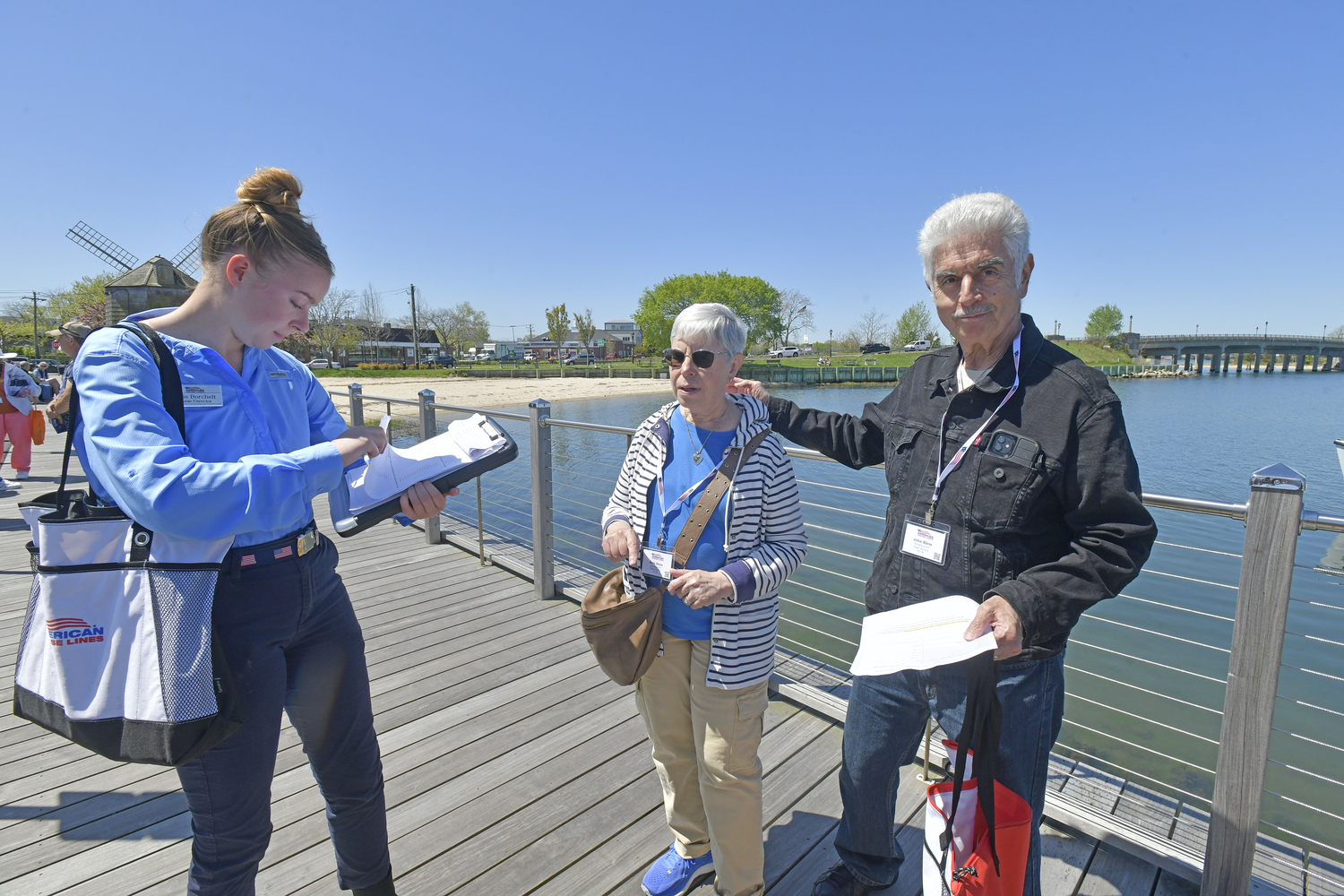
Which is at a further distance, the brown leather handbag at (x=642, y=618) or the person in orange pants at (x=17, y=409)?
the person in orange pants at (x=17, y=409)

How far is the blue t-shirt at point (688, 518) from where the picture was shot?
1726 mm

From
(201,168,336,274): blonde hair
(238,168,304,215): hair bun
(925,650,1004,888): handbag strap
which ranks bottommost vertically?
(925,650,1004,888): handbag strap

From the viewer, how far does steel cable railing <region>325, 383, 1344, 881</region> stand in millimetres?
3167

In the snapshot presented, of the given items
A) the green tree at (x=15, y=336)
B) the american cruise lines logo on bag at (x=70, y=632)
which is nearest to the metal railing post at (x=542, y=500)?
the american cruise lines logo on bag at (x=70, y=632)

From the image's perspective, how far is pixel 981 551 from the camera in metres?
1.44

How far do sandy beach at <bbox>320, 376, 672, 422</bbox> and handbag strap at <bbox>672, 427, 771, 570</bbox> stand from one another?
99.2ft

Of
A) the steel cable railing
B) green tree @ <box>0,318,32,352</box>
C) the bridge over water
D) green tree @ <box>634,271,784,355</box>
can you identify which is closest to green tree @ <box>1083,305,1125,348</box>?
the bridge over water

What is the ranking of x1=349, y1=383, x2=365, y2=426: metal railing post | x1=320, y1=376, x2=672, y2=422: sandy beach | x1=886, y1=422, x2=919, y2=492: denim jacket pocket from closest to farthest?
x1=886, y1=422, x2=919, y2=492: denim jacket pocket
x1=349, y1=383, x2=365, y2=426: metal railing post
x1=320, y1=376, x2=672, y2=422: sandy beach

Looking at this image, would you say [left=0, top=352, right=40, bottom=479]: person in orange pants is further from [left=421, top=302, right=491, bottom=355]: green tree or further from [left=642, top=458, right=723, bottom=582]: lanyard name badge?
[left=421, top=302, right=491, bottom=355]: green tree

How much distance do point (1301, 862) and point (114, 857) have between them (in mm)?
3564

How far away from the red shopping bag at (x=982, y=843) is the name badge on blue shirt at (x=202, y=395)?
174 cm

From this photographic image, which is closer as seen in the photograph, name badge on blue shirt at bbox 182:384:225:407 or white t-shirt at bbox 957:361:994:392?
name badge on blue shirt at bbox 182:384:225:407

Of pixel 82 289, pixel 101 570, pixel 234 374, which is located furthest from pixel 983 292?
pixel 82 289

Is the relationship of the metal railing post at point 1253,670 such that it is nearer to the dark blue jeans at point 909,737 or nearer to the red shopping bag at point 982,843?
the dark blue jeans at point 909,737
